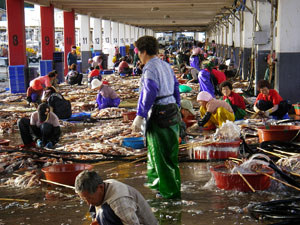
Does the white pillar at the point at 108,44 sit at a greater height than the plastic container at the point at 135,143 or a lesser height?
greater

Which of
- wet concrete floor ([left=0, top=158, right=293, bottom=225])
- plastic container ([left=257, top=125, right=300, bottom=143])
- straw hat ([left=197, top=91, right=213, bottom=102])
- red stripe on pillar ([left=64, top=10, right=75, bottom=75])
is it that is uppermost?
red stripe on pillar ([left=64, top=10, right=75, bottom=75])

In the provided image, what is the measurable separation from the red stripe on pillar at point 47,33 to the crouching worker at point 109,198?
21846 millimetres

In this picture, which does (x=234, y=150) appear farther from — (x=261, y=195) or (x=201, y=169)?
(x=261, y=195)

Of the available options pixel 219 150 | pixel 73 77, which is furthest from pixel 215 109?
pixel 73 77

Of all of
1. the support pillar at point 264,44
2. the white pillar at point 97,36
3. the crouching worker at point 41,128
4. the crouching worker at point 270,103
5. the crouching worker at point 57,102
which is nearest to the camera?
the crouching worker at point 41,128

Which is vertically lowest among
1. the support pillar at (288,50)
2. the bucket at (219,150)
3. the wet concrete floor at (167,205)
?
the wet concrete floor at (167,205)

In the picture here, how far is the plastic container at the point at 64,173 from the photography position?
6.42 meters

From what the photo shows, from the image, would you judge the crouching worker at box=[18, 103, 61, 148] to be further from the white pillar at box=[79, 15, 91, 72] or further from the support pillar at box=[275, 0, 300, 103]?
the white pillar at box=[79, 15, 91, 72]

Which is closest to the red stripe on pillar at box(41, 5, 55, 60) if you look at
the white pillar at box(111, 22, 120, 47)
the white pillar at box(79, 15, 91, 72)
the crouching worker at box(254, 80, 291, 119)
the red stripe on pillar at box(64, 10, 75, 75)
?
the red stripe on pillar at box(64, 10, 75, 75)

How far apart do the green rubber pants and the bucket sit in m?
1.78

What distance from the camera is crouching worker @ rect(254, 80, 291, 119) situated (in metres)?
10.2

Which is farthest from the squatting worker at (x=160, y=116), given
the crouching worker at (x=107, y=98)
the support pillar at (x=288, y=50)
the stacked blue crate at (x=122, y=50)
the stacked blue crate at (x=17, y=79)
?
the stacked blue crate at (x=122, y=50)

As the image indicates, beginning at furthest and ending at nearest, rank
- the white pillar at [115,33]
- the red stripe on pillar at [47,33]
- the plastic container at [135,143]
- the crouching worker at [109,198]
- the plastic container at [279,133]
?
the white pillar at [115,33], the red stripe on pillar at [47,33], the plastic container at [135,143], the plastic container at [279,133], the crouching worker at [109,198]

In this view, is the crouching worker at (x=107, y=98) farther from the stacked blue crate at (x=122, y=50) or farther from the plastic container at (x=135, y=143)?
the stacked blue crate at (x=122, y=50)
